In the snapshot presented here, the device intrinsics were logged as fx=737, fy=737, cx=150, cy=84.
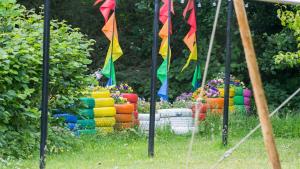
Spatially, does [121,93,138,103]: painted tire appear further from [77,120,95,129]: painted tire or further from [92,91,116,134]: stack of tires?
[77,120,95,129]: painted tire

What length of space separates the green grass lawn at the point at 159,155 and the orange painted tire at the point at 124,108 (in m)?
0.84

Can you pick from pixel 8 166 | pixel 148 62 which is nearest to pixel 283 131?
pixel 8 166

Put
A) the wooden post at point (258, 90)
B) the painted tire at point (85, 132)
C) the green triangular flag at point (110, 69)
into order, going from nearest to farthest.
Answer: the wooden post at point (258, 90) → the painted tire at point (85, 132) → the green triangular flag at point (110, 69)

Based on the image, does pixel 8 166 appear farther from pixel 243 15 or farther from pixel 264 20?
pixel 264 20

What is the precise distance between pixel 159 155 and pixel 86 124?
2.82 metres

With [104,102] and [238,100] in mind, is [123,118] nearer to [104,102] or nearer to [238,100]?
[104,102]

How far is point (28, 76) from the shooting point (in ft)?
29.4

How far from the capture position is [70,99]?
34.1 ft

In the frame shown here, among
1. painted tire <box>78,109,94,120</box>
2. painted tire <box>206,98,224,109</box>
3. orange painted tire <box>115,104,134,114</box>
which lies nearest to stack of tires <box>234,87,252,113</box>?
painted tire <box>206,98,224,109</box>

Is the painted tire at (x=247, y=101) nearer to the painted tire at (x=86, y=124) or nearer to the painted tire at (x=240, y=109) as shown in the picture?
the painted tire at (x=240, y=109)

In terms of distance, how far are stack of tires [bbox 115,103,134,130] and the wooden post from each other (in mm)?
10793

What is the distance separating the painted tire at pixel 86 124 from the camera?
1223cm

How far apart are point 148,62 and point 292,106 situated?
486cm

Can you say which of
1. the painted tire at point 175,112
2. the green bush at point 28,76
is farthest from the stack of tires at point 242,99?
the green bush at point 28,76
